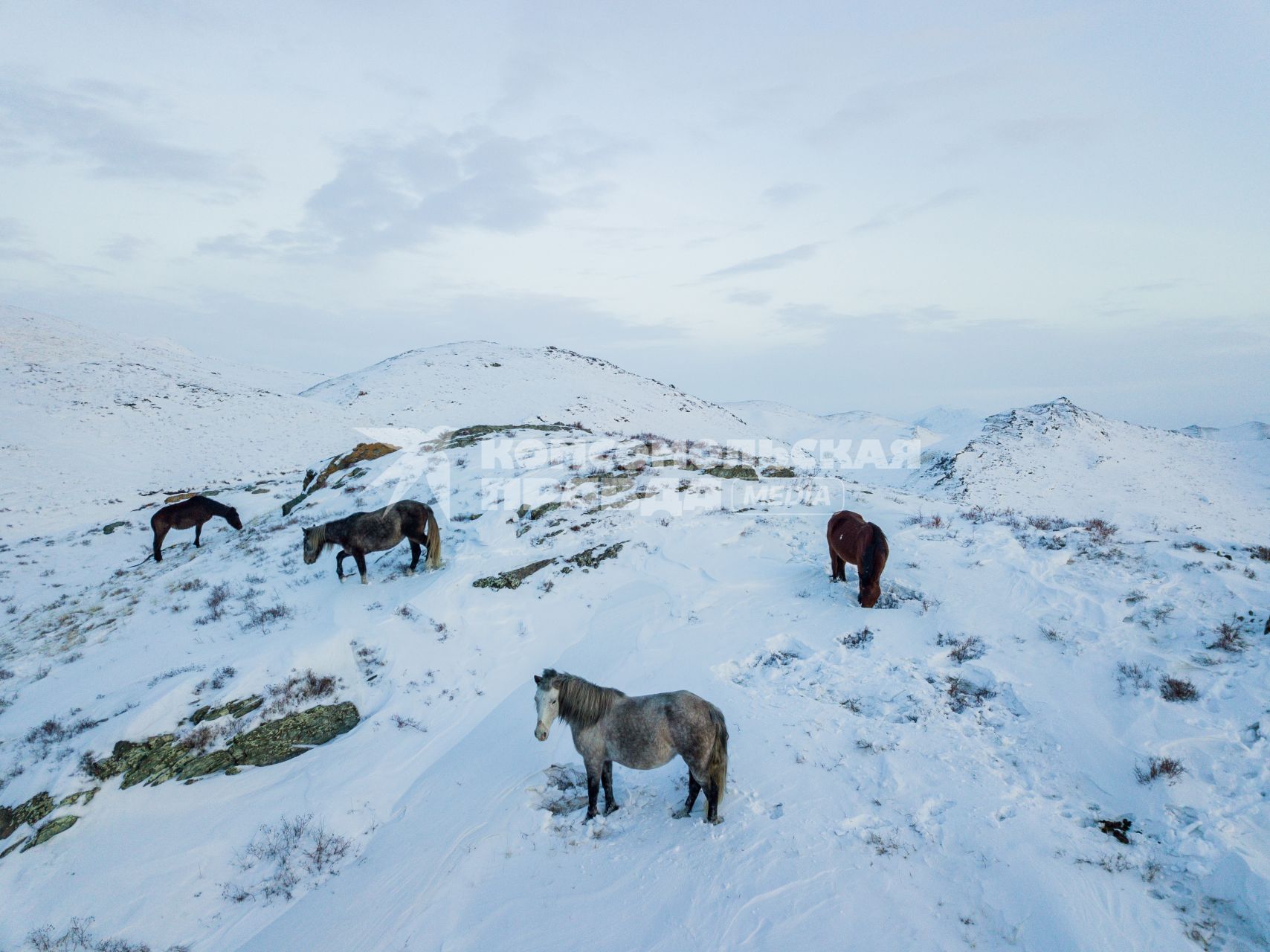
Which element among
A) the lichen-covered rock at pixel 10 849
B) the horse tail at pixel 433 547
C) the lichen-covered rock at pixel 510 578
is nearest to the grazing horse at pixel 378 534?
the horse tail at pixel 433 547

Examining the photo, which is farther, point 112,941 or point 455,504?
point 455,504

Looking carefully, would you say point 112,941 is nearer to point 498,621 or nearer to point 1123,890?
point 498,621

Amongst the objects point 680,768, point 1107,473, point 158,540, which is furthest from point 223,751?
point 1107,473

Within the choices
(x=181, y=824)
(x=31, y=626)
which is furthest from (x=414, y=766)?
(x=31, y=626)

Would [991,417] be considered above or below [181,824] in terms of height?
above

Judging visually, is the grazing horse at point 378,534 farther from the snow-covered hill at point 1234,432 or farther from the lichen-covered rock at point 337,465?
the snow-covered hill at point 1234,432

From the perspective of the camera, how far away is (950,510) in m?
16.9

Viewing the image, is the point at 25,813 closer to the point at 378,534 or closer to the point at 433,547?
the point at 378,534

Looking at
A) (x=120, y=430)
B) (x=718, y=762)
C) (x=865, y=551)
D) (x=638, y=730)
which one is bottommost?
(x=718, y=762)

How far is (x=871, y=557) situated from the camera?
10.3m

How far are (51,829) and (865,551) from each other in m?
12.4

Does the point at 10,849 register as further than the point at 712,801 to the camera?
Yes

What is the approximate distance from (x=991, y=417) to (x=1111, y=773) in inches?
2126

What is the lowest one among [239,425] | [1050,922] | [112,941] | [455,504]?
[112,941]
